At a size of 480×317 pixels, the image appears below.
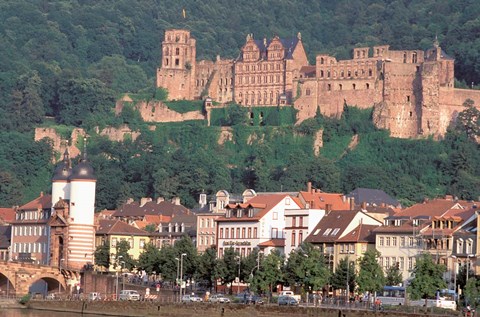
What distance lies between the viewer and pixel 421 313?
85062 millimetres

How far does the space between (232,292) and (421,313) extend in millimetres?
25543

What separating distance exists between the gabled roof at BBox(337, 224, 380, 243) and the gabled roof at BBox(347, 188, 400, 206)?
21098 mm

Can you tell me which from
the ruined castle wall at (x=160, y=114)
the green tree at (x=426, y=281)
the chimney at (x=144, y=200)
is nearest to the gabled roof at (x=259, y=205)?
the green tree at (x=426, y=281)

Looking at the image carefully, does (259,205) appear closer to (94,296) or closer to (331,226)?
(331,226)

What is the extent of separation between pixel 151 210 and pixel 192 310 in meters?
45.5

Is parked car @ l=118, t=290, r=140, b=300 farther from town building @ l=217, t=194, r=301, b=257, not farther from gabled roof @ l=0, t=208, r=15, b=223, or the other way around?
gabled roof @ l=0, t=208, r=15, b=223

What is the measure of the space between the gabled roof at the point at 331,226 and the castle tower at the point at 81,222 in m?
16.5

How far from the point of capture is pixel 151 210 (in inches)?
5468

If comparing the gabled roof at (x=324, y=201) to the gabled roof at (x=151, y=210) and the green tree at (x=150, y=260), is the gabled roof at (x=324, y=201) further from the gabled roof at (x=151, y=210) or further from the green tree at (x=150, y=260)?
the gabled roof at (x=151, y=210)

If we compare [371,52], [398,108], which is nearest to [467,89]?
[398,108]

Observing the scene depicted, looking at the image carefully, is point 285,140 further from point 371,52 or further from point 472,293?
point 472,293

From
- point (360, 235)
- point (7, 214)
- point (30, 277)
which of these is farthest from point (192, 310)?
point (7, 214)

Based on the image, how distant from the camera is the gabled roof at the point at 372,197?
429 ft

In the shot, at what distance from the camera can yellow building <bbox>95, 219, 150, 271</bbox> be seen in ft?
416
